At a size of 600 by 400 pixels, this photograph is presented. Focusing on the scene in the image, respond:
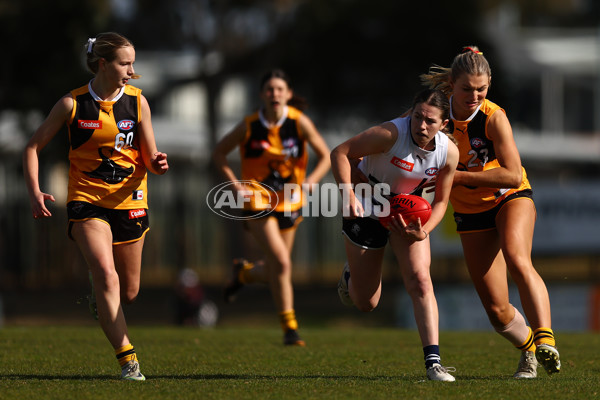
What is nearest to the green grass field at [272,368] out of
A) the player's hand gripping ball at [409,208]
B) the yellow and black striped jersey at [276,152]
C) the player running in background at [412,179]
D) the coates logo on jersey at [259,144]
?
the player running in background at [412,179]

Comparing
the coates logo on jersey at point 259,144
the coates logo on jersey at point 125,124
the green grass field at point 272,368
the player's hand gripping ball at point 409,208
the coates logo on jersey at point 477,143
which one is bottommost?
the green grass field at point 272,368

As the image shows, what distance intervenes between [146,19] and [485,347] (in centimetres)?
1891

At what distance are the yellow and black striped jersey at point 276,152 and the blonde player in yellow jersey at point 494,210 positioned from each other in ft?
8.79

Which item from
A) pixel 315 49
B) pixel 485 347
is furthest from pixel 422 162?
pixel 315 49

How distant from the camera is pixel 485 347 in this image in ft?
31.4

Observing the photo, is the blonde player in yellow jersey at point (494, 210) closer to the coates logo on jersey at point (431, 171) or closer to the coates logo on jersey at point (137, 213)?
the coates logo on jersey at point (431, 171)

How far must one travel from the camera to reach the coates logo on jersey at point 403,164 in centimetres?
651

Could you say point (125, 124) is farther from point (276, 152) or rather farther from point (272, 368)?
point (276, 152)

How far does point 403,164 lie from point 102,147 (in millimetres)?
2008

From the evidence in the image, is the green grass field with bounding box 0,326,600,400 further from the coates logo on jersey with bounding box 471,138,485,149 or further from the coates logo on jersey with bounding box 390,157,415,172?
the coates logo on jersey with bounding box 471,138,485,149

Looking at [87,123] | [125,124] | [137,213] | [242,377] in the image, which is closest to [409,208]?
[242,377]

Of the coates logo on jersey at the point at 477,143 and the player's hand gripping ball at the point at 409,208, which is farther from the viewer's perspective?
the coates logo on jersey at the point at 477,143

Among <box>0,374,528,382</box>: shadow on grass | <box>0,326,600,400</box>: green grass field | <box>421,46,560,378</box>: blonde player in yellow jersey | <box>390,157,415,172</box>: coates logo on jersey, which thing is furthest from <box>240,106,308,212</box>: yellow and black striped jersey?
<box>390,157,415,172</box>: coates logo on jersey

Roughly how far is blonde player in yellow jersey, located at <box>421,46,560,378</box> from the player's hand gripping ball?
384 millimetres
